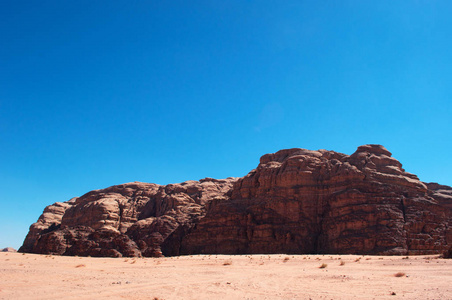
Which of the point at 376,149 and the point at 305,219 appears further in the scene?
the point at 376,149

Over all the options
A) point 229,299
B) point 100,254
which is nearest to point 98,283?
point 229,299

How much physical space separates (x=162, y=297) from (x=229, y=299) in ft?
9.08

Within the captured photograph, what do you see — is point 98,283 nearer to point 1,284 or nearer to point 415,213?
point 1,284

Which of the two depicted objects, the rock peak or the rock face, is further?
the rock peak

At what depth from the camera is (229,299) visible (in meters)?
13.5

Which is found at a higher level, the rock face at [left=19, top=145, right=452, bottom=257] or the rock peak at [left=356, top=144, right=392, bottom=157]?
the rock peak at [left=356, top=144, right=392, bottom=157]

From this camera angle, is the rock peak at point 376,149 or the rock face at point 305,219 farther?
the rock peak at point 376,149

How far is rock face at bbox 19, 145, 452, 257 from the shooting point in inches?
2200

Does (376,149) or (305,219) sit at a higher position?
(376,149)

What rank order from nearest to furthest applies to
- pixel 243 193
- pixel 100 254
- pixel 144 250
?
pixel 100 254 → pixel 144 250 → pixel 243 193

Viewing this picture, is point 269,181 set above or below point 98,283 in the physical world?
above

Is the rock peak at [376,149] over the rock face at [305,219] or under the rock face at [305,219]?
over

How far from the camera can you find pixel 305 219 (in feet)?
211

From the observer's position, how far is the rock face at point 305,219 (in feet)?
183
